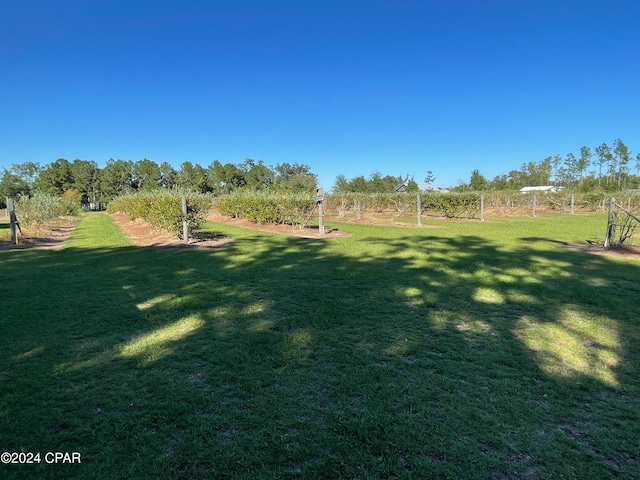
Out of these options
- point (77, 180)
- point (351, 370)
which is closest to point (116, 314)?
point (351, 370)

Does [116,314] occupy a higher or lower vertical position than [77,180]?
lower

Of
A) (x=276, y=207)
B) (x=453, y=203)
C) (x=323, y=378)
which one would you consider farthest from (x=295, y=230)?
(x=323, y=378)

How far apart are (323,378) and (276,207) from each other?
14530mm

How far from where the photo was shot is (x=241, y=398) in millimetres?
2557

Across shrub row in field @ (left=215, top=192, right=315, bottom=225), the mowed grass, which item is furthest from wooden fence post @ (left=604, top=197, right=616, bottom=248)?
shrub row in field @ (left=215, top=192, right=315, bottom=225)

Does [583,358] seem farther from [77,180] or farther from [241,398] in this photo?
[77,180]

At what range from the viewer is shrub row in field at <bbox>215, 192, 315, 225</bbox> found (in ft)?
54.5

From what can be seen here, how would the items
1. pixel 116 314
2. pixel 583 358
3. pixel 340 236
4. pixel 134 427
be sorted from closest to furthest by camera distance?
pixel 134 427 → pixel 583 358 → pixel 116 314 → pixel 340 236

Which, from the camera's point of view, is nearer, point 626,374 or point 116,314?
point 626,374

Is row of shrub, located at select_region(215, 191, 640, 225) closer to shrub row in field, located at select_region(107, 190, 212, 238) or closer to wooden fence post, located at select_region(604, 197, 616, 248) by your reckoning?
shrub row in field, located at select_region(107, 190, 212, 238)

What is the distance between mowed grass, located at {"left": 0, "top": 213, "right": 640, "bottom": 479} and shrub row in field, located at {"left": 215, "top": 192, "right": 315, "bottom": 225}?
35.1 feet

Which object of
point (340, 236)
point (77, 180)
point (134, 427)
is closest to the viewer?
point (134, 427)

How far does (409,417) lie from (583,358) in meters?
1.89

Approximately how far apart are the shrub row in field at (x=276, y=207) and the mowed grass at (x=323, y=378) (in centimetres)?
1069
